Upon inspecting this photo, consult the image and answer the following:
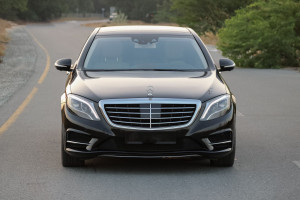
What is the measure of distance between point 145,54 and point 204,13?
1253 inches

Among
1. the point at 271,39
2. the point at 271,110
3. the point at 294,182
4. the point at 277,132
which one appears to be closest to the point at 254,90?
the point at 271,110

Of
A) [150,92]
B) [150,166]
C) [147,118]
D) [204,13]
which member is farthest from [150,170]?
[204,13]

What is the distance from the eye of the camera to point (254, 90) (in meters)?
16.4

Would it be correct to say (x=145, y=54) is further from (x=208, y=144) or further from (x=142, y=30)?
(x=208, y=144)

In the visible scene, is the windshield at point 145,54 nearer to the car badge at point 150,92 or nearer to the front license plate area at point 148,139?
the car badge at point 150,92

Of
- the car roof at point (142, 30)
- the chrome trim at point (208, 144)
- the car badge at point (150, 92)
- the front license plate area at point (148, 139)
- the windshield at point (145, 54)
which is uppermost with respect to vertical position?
the car badge at point (150, 92)

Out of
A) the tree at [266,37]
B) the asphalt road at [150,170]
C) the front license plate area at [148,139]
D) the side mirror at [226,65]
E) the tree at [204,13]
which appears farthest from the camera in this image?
the tree at [204,13]

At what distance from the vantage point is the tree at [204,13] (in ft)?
131

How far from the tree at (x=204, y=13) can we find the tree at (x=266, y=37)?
1499 cm

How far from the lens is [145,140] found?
290 inches

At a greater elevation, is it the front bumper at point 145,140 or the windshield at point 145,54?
the windshield at point 145,54

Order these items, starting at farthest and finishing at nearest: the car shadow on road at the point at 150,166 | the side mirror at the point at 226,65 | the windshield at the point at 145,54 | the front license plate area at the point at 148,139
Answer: the side mirror at the point at 226,65
the windshield at the point at 145,54
the car shadow on road at the point at 150,166
the front license plate area at the point at 148,139

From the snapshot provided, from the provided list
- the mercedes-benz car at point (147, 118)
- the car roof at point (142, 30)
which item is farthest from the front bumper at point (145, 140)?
the car roof at point (142, 30)

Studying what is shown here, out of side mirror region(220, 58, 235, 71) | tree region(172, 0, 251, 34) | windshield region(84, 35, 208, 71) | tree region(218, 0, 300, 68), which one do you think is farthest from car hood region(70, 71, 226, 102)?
tree region(172, 0, 251, 34)
